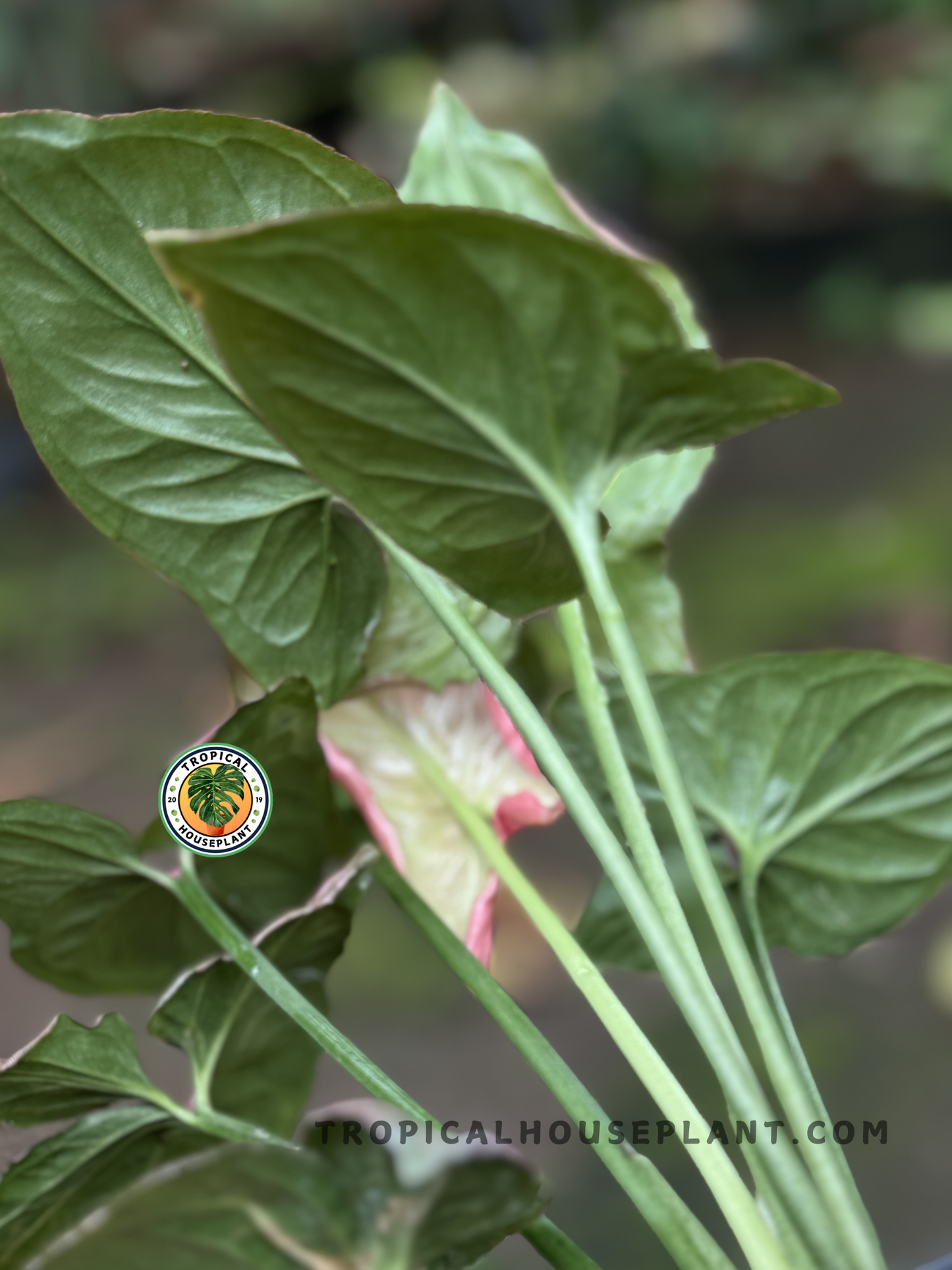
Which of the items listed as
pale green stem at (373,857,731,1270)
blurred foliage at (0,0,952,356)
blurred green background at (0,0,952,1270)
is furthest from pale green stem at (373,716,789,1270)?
blurred foliage at (0,0,952,356)

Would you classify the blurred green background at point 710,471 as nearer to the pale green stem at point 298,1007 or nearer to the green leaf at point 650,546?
the pale green stem at point 298,1007

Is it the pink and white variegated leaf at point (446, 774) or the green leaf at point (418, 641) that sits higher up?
the green leaf at point (418, 641)

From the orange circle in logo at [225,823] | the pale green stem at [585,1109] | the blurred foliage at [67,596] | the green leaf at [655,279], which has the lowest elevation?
the blurred foliage at [67,596]

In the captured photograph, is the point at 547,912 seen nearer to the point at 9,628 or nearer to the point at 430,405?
the point at 430,405

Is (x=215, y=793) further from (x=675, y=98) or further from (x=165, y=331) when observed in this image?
(x=675, y=98)

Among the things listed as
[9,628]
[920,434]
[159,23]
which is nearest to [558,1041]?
[9,628]

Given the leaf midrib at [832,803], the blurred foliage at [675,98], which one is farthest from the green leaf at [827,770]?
the blurred foliage at [675,98]
